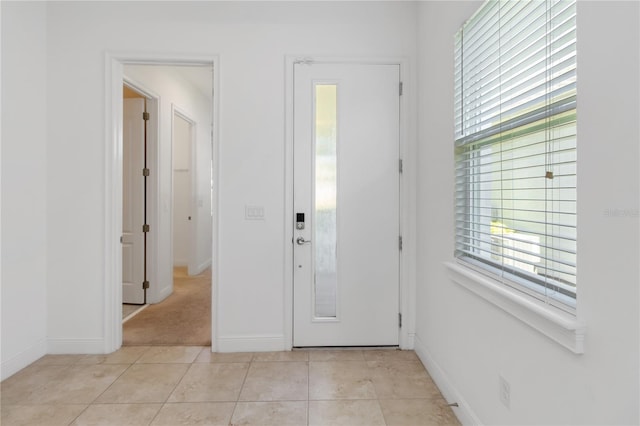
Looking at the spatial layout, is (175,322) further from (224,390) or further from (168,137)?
(168,137)

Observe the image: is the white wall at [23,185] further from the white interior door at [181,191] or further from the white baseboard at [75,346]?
the white interior door at [181,191]

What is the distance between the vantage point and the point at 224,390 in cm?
216

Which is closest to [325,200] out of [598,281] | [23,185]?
[598,281]

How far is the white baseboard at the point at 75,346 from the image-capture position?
2.66m

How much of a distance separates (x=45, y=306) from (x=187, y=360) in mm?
1182

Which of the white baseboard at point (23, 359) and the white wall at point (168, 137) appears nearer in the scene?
the white baseboard at point (23, 359)

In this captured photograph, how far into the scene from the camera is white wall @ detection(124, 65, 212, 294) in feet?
12.5

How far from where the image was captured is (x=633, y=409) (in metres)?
0.89

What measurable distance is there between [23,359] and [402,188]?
2999mm

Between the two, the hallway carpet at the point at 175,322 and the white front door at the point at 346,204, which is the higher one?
the white front door at the point at 346,204

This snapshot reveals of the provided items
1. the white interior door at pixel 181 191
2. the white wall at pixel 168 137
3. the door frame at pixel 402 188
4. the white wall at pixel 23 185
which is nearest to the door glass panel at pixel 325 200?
the door frame at pixel 402 188

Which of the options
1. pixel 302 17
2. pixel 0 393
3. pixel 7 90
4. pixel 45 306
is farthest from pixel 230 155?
pixel 0 393

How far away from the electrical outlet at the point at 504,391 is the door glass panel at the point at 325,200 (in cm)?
141

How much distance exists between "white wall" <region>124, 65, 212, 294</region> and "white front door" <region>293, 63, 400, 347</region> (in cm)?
193
